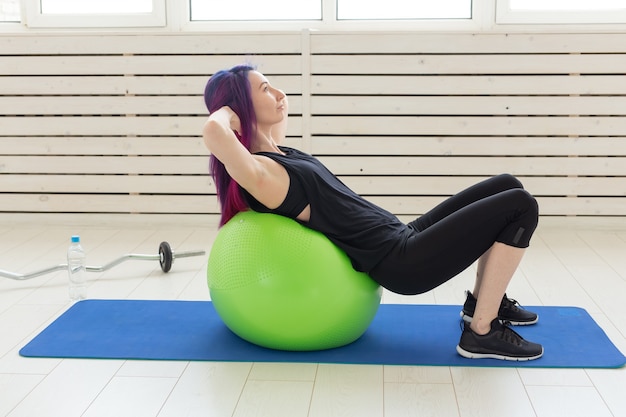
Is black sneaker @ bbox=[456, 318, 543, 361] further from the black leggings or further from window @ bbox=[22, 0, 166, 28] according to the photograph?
window @ bbox=[22, 0, 166, 28]

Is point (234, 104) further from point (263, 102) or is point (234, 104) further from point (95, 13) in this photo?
point (95, 13)

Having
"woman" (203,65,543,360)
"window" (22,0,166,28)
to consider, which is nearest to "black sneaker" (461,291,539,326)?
"woman" (203,65,543,360)

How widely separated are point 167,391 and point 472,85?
272 cm

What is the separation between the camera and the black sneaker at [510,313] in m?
2.86

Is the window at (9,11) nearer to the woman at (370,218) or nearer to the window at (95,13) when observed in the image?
the window at (95,13)

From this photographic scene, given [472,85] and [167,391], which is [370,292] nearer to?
[167,391]

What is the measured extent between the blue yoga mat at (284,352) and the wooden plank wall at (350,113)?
1.56 metres

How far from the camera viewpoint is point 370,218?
8.52 feet

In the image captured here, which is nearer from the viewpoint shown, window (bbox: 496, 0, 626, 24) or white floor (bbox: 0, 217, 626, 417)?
white floor (bbox: 0, 217, 626, 417)

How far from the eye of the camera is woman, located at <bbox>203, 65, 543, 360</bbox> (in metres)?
2.48

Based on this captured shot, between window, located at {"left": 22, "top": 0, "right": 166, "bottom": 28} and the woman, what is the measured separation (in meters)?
2.19

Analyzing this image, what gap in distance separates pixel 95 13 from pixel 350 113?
1.57 meters

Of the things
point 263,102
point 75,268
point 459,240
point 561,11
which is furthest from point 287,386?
point 561,11

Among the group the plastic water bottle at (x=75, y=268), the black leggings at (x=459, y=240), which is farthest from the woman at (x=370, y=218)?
the plastic water bottle at (x=75, y=268)
